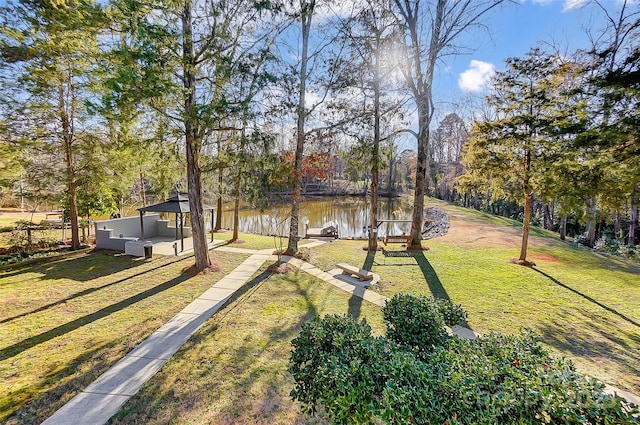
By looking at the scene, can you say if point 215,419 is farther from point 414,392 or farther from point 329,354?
point 414,392

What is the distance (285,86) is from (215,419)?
7.82m

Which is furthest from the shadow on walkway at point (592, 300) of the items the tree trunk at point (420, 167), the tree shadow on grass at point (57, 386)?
the tree shadow on grass at point (57, 386)

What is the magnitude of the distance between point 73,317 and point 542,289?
1093 cm

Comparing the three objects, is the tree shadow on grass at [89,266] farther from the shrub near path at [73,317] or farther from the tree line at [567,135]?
the tree line at [567,135]

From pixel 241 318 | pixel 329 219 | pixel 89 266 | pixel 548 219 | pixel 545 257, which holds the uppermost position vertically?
pixel 548 219

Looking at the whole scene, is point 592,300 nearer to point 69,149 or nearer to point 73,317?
point 73,317

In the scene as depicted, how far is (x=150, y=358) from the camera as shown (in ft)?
13.7

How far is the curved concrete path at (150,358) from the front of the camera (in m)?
3.11

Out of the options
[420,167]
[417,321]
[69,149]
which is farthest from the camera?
[420,167]

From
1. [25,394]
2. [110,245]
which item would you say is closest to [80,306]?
[25,394]

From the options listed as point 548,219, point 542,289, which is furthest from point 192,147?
point 548,219

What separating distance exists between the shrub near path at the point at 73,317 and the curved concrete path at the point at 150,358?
0.18 metres

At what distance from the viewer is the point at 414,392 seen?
220cm

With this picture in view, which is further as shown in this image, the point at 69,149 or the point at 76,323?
the point at 69,149
